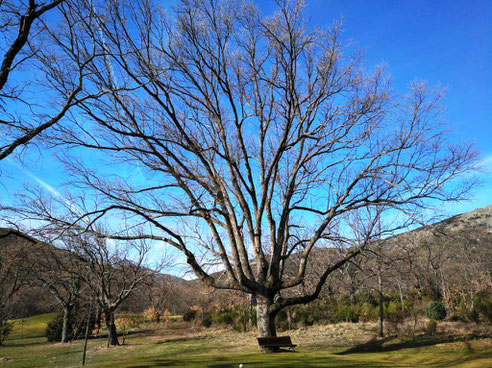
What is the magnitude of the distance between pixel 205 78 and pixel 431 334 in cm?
1594

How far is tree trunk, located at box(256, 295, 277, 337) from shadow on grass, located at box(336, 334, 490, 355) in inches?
168

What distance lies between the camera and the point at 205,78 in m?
11.9

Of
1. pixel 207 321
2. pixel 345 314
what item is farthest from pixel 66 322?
pixel 345 314

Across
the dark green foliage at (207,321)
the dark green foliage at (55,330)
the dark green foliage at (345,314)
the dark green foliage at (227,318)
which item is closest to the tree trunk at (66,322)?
the dark green foliage at (55,330)

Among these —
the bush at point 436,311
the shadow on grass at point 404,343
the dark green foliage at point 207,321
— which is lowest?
the shadow on grass at point 404,343

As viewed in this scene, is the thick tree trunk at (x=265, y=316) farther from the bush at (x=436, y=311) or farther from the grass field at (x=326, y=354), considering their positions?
the bush at (x=436, y=311)

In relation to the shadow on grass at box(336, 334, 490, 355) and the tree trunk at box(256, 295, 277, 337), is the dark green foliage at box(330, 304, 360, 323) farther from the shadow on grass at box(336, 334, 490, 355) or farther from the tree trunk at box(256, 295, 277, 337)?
the tree trunk at box(256, 295, 277, 337)

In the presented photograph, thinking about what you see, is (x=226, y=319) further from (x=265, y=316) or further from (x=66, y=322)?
(x=265, y=316)

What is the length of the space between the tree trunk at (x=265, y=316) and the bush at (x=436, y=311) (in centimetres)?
1361

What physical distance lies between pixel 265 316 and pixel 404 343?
26.6 ft

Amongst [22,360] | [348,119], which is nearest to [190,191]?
[348,119]

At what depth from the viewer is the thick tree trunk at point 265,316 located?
35.6 ft

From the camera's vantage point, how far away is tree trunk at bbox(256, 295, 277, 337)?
10852 millimetres

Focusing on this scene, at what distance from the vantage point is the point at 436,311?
20.1 metres
